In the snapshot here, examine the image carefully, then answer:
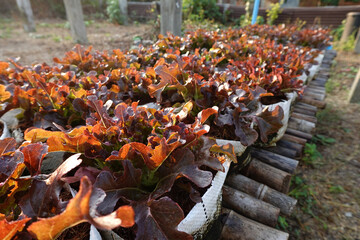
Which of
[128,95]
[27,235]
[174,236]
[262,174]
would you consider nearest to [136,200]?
[174,236]

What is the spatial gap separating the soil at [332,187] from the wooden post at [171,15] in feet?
9.39

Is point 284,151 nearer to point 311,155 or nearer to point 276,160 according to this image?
point 276,160

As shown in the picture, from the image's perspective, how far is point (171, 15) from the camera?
13.0ft

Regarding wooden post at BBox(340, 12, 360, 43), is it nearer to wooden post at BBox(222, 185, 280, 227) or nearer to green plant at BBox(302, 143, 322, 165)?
green plant at BBox(302, 143, 322, 165)

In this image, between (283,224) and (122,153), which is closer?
(122,153)

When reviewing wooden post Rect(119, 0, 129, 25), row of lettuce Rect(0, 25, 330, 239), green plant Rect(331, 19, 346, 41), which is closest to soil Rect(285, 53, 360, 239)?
row of lettuce Rect(0, 25, 330, 239)

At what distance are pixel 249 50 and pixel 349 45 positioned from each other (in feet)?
23.9

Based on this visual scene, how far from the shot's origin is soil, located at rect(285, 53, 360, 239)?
204cm

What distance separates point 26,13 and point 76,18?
450 centimetres

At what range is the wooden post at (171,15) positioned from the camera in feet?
12.6

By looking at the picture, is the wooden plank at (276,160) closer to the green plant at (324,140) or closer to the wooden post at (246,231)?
the wooden post at (246,231)

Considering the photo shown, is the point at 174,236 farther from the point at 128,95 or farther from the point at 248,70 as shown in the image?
the point at 248,70

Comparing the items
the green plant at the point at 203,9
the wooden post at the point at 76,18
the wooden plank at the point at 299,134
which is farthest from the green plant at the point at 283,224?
the green plant at the point at 203,9

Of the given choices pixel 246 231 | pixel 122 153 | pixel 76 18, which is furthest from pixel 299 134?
pixel 76 18
